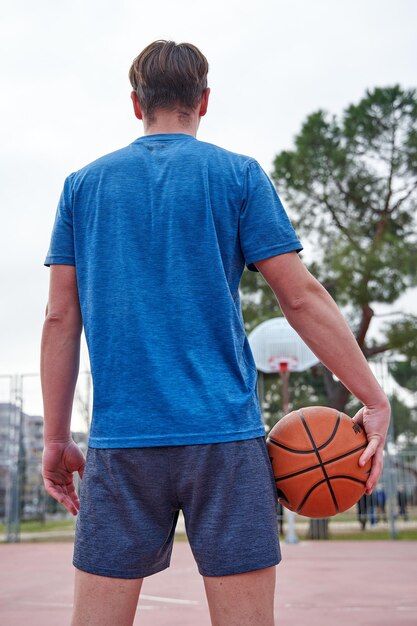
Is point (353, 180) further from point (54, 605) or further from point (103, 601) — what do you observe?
point (103, 601)

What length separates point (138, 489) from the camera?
169 cm

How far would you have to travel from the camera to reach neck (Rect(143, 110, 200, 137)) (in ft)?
6.48

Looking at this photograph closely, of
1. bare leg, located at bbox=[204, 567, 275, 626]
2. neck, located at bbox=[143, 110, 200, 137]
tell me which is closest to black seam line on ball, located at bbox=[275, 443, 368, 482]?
bare leg, located at bbox=[204, 567, 275, 626]

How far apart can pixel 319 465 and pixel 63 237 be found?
887 mm

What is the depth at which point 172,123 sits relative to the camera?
198cm

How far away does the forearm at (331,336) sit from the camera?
1.83 meters

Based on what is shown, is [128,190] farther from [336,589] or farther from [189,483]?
[336,589]

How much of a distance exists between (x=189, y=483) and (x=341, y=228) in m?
14.8

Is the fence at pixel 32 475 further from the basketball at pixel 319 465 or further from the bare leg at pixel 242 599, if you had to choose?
the bare leg at pixel 242 599

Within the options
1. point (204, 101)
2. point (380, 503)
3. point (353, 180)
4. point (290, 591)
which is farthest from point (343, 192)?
point (204, 101)

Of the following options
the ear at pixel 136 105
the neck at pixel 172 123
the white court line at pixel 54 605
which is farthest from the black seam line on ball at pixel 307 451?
the white court line at pixel 54 605

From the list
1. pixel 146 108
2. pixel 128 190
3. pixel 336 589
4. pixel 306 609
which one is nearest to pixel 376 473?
pixel 128 190

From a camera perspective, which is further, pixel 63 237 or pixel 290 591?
pixel 290 591

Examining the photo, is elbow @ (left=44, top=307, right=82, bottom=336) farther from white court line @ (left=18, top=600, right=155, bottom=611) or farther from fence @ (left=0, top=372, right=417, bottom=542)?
fence @ (left=0, top=372, right=417, bottom=542)
